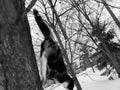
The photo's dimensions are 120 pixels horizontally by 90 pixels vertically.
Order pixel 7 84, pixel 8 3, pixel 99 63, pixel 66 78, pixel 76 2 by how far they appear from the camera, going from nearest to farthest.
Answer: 1. pixel 7 84
2. pixel 8 3
3. pixel 66 78
4. pixel 76 2
5. pixel 99 63

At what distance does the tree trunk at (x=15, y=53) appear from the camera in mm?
1693

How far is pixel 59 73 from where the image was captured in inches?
78.4

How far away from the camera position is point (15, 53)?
5.72ft

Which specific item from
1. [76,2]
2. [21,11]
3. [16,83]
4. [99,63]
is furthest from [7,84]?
[99,63]

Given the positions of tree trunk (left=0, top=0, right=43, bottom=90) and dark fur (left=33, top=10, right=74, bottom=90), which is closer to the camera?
tree trunk (left=0, top=0, right=43, bottom=90)

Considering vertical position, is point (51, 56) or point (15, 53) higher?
point (15, 53)

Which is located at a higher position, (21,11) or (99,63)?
(21,11)

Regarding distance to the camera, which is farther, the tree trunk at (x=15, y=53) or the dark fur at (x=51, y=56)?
the dark fur at (x=51, y=56)

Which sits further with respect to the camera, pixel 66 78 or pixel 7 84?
pixel 66 78

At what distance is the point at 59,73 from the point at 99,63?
53.4 ft

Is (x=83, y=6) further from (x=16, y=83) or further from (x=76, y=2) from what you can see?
(x=16, y=83)

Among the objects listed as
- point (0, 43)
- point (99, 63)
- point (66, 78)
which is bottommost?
point (99, 63)

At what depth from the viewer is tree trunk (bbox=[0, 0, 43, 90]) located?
1693 mm

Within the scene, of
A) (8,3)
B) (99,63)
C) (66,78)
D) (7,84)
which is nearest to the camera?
(7,84)
